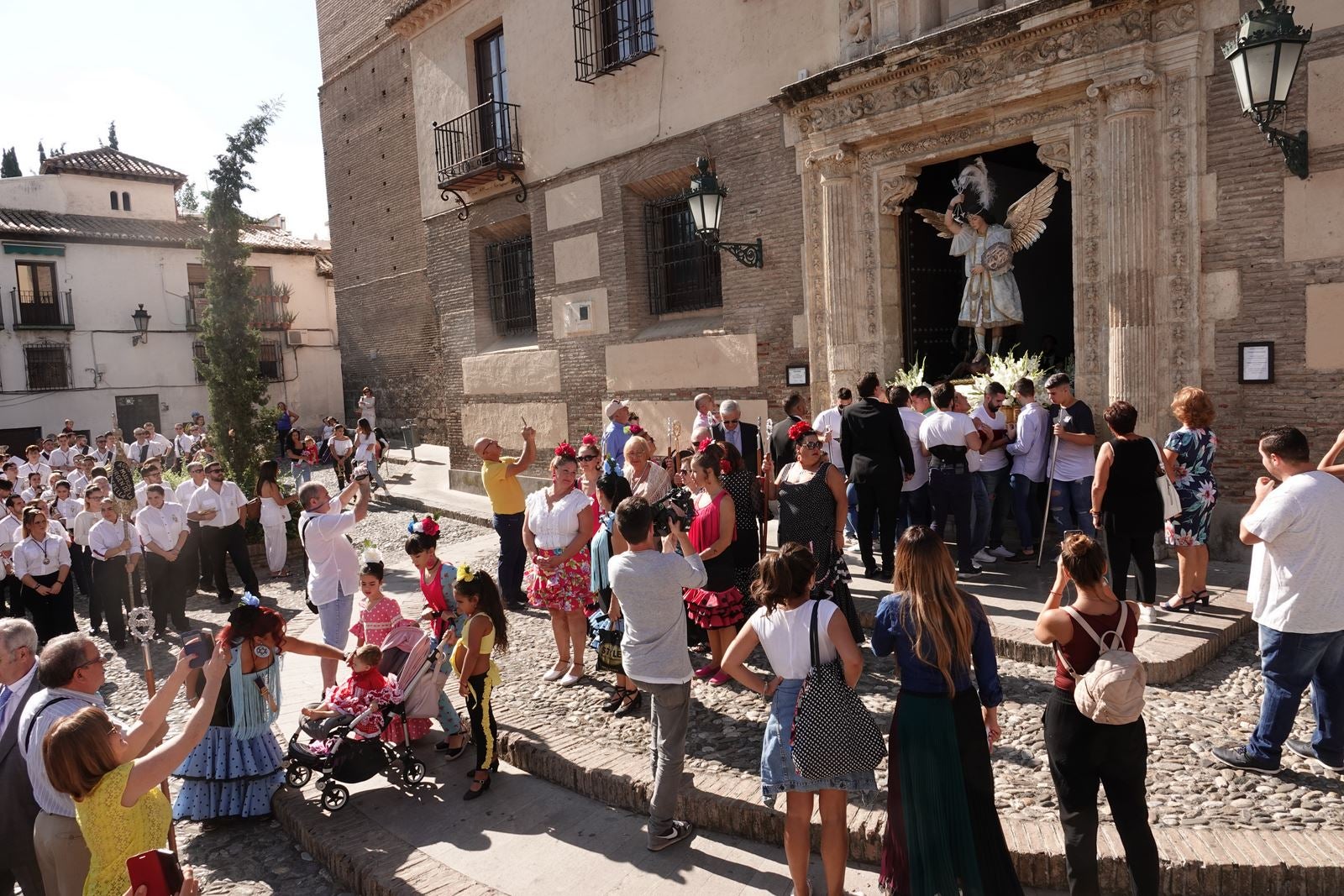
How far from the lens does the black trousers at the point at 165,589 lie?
8984 mm

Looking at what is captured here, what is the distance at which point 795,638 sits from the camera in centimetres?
346

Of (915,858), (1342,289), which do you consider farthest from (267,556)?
(1342,289)

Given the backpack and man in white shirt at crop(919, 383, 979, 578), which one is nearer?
the backpack

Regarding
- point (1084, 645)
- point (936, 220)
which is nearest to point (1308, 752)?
point (1084, 645)

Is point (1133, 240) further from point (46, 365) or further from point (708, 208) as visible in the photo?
point (46, 365)

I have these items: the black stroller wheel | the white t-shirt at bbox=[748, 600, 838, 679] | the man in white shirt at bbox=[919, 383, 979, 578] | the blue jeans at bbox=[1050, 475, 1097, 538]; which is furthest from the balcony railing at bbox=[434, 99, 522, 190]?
the white t-shirt at bbox=[748, 600, 838, 679]

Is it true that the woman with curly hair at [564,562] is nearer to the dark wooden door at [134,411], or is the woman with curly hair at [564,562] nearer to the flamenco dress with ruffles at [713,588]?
the flamenco dress with ruffles at [713,588]

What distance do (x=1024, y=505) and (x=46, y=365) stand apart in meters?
31.2

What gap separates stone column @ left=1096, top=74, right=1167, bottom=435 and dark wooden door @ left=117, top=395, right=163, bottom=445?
→ 102 ft

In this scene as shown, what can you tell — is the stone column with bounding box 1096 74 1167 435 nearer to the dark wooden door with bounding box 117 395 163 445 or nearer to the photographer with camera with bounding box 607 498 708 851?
the photographer with camera with bounding box 607 498 708 851

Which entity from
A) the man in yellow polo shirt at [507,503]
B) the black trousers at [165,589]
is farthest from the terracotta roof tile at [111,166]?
the man in yellow polo shirt at [507,503]

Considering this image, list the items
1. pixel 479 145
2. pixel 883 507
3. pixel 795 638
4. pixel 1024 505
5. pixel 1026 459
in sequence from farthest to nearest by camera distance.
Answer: pixel 479 145 → pixel 1024 505 → pixel 1026 459 → pixel 883 507 → pixel 795 638

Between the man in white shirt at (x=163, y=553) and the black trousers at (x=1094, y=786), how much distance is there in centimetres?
843

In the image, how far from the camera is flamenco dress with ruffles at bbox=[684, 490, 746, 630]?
5625mm
